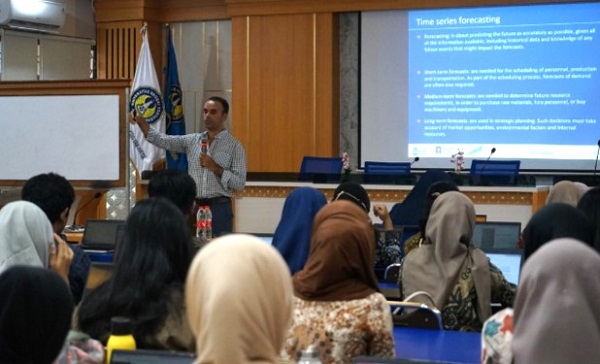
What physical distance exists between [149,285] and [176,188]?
5.45 feet

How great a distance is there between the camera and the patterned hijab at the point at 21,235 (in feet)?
10.3

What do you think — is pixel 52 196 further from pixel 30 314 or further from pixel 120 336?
pixel 30 314

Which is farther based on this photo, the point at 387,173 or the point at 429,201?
the point at 387,173

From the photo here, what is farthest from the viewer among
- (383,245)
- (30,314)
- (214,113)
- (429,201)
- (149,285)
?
(214,113)

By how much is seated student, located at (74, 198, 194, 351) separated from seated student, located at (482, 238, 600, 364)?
3.12ft

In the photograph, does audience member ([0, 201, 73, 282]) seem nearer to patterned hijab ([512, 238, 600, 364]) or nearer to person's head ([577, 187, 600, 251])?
patterned hijab ([512, 238, 600, 364])

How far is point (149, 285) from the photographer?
Result: 8.91 feet

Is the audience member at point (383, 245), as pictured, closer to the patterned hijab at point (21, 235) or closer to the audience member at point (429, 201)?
the audience member at point (429, 201)

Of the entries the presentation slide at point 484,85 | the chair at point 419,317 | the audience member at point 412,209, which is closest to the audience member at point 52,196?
the chair at point 419,317

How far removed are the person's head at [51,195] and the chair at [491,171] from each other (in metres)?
5.58

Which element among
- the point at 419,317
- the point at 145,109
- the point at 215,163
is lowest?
the point at 419,317

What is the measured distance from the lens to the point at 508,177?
29.2ft

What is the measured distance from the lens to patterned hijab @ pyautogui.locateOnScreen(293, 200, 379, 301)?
2820mm

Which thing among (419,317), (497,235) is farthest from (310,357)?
(497,235)
